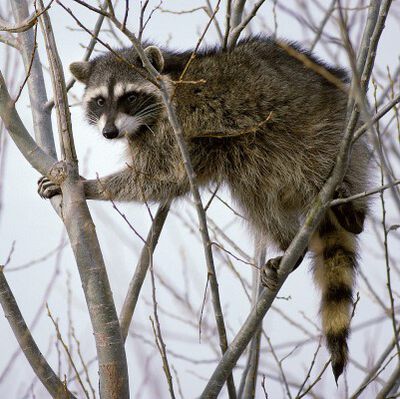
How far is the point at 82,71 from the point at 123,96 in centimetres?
48

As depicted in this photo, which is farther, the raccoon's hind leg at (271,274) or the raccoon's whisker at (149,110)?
the raccoon's whisker at (149,110)

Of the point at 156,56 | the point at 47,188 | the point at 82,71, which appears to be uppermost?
the point at 82,71

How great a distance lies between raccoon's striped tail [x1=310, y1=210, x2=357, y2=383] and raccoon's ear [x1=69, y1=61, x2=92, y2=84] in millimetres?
1778

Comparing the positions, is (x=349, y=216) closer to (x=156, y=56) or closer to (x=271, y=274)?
(x=271, y=274)

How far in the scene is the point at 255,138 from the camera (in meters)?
3.90

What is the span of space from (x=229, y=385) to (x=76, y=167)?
119 cm

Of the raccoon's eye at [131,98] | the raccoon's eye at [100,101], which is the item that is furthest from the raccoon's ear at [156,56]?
the raccoon's eye at [100,101]

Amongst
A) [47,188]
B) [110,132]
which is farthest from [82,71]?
[47,188]

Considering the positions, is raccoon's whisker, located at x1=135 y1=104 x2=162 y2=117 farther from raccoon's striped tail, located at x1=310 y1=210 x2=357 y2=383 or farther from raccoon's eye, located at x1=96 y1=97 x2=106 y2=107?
raccoon's striped tail, located at x1=310 y1=210 x2=357 y2=383

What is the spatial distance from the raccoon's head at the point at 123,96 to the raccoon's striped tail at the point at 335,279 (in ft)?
3.95

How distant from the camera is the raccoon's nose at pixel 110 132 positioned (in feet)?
12.5

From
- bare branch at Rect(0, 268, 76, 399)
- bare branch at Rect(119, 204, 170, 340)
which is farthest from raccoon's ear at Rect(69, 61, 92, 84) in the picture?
bare branch at Rect(0, 268, 76, 399)

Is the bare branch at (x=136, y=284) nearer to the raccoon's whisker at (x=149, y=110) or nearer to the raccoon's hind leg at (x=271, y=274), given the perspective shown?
the raccoon's hind leg at (x=271, y=274)

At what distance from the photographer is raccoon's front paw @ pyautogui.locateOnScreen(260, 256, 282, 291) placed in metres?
3.13
